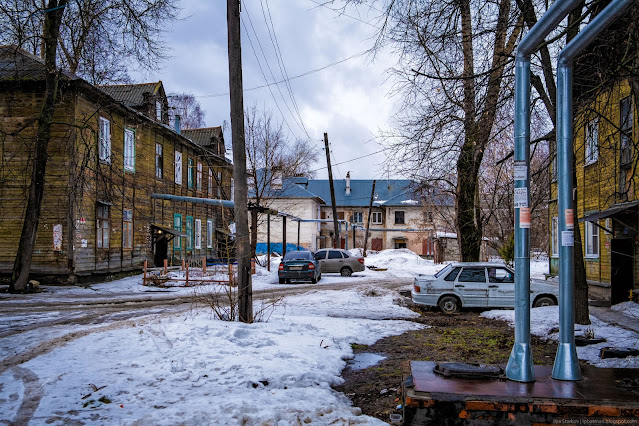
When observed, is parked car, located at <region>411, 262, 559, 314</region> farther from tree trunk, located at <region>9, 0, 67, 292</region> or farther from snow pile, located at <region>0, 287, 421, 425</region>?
tree trunk, located at <region>9, 0, 67, 292</region>

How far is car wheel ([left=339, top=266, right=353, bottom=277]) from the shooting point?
27777 mm

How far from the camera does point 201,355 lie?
7000 millimetres

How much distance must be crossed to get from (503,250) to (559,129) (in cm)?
3080

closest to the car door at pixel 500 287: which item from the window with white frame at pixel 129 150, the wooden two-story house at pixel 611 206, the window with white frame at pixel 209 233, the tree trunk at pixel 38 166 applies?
the wooden two-story house at pixel 611 206

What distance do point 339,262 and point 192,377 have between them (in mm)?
21704

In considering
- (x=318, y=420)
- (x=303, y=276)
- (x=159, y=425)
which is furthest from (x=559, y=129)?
(x=303, y=276)

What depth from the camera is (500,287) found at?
13.8 metres

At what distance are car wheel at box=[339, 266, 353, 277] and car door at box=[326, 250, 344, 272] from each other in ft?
0.66

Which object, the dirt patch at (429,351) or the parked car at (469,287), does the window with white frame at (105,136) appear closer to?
the parked car at (469,287)

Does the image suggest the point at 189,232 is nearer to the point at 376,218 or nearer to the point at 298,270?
the point at 298,270

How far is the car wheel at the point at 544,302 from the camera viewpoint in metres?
13.4

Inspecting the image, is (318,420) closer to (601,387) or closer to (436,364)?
(436,364)

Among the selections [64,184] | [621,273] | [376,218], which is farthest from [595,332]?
[376,218]

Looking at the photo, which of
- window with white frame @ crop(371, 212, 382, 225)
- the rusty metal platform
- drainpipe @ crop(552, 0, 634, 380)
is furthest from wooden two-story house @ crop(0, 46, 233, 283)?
window with white frame @ crop(371, 212, 382, 225)
